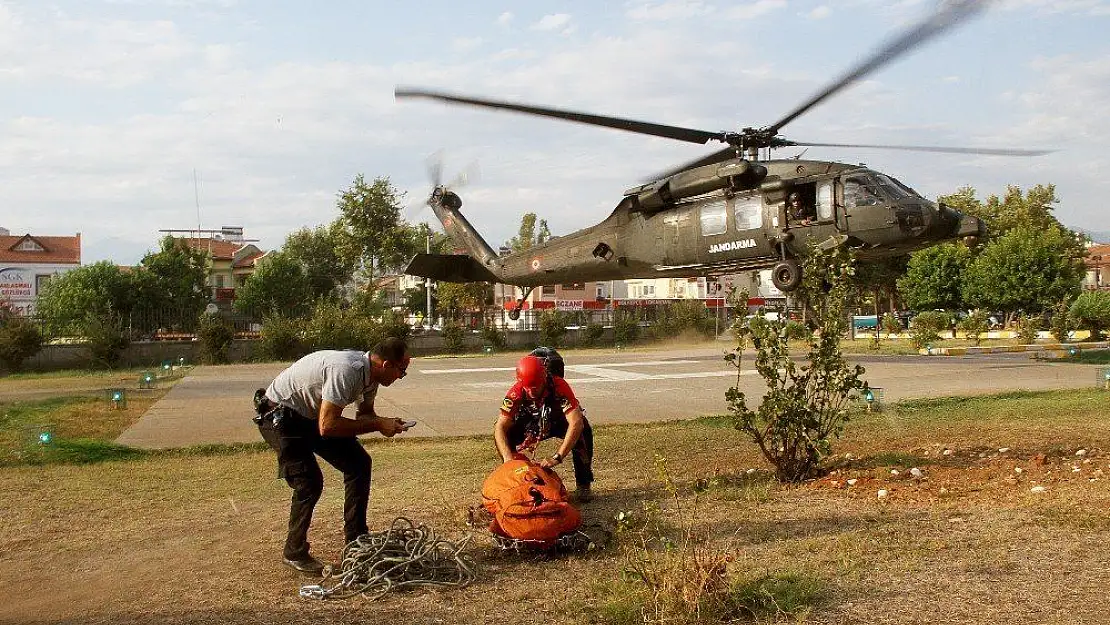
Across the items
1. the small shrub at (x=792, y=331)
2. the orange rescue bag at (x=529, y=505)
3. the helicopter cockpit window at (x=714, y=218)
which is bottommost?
the orange rescue bag at (x=529, y=505)

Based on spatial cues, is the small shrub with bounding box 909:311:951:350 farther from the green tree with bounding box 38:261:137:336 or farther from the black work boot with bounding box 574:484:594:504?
the green tree with bounding box 38:261:137:336

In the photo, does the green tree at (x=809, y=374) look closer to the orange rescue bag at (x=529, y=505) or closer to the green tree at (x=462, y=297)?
the orange rescue bag at (x=529, y=505)

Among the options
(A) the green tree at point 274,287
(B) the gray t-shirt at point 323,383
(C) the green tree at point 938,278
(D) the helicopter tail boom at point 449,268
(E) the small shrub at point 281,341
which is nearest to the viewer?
(B) the gray t-shirt at point 323,383

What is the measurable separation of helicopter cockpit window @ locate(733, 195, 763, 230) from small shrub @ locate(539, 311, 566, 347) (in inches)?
857

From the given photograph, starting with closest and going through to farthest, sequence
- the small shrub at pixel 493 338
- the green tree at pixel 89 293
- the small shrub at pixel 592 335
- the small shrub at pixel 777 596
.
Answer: the small shrub at pixel 777 596
the small shrub at pixel 493 338
the small shrub at pixel 592 335
the green tree at pixel 89 293

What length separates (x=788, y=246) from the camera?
1725 centimetres

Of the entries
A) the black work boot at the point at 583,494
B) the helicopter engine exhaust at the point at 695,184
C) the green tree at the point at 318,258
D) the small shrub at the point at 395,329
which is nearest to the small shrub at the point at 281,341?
the small shrub at the point at 395,329

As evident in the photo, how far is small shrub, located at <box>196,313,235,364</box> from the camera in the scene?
33.1m

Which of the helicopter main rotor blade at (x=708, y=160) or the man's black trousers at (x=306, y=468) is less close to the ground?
the helicopter main rotor blade at (x=708, y=160)

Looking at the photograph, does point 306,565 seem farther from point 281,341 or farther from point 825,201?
point 281,341

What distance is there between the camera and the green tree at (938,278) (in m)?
58.1

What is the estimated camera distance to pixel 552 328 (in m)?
39.2

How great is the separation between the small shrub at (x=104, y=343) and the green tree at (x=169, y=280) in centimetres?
2869

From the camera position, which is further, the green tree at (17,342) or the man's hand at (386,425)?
the green tree at (17,342)
